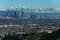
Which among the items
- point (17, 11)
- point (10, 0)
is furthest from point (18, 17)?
point (10, 0)

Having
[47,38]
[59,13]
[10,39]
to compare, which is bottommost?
[59,13]

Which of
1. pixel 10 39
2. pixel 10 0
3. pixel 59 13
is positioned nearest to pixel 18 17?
pixel 59 13

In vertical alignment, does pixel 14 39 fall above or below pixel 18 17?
above

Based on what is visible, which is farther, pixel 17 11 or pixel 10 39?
pixel 17 11

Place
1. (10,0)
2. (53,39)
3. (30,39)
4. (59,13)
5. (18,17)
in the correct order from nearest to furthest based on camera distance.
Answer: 1. (53,39)
2. (30,39)
3. (10,0)
4. (18,17)
5. (59,13)

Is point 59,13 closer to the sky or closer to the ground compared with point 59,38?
closer to the ground

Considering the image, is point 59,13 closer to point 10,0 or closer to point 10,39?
point 10,0

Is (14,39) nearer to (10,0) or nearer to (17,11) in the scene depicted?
(10,0)

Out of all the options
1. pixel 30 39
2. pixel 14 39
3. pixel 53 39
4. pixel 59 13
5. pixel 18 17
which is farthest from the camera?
pixel 59 13

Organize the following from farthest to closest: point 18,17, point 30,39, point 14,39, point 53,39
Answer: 1. point 18,17
2. point 14,39
3. point 30,39
4. point 53,39
